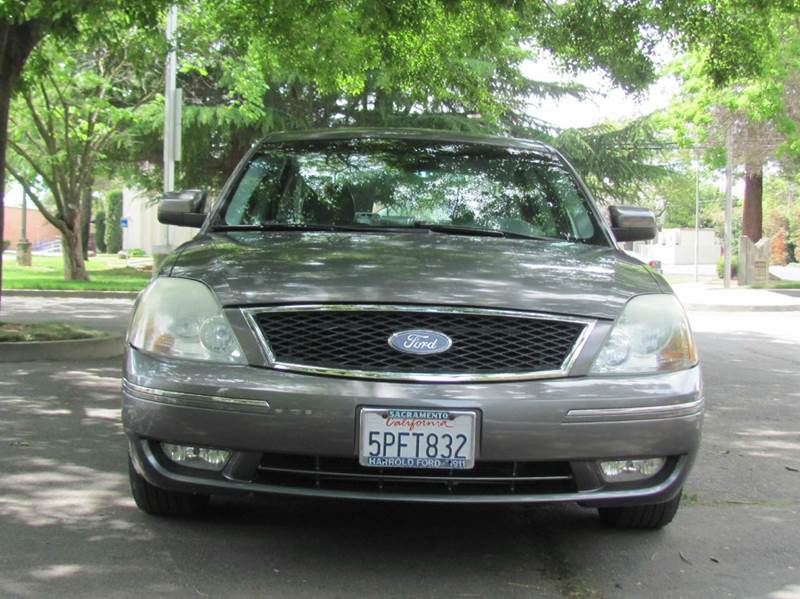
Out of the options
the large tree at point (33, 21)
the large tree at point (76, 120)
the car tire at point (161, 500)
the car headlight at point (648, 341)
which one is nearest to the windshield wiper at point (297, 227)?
the car tire at point (161, 500)

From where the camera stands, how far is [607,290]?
3.24m

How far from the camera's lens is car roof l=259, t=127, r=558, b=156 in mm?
4758

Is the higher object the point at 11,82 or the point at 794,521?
the point at 11,82

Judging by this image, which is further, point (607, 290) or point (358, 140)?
point (358, 140)

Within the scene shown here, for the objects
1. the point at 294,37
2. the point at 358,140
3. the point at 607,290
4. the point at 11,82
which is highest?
the point at 294,37

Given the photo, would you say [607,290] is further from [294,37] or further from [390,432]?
[294,37]

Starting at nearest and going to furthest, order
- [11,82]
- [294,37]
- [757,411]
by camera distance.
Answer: [757,411], [11,82], [294,37]

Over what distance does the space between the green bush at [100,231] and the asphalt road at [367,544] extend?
5596 cm

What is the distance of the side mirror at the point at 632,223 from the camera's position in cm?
462

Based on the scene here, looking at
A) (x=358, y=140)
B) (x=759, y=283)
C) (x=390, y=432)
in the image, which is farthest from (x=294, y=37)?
(x=759, y=283)

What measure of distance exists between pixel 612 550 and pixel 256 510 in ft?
4.60

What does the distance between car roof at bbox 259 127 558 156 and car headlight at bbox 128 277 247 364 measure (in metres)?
1.68

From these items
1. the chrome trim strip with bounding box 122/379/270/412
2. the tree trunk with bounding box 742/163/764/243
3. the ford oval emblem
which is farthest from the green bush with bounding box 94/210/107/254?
the ford oval emblem

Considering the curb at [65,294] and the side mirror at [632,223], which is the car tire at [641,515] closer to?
the side mirror at [632,223]
